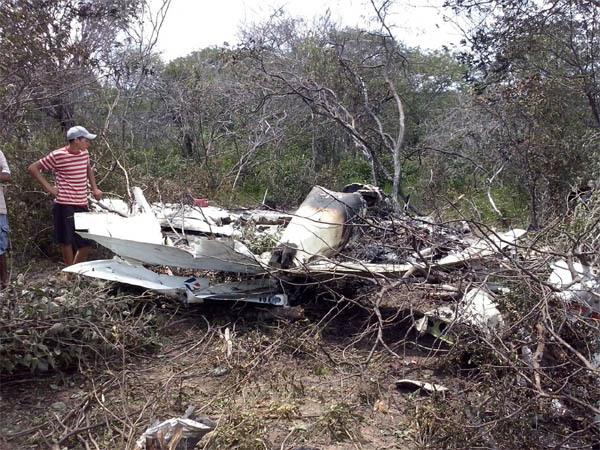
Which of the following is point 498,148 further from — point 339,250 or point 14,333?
point 14,333

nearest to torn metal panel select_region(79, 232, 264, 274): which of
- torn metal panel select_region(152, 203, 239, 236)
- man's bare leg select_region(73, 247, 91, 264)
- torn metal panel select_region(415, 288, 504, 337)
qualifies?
torn metal panel select_region(152, 203, 239, 236)

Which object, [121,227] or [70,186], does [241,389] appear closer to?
[121,227]

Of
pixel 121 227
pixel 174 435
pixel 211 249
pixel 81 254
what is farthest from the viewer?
pixel 81 254

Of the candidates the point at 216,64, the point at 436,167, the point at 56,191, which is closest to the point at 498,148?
the point at 436,167

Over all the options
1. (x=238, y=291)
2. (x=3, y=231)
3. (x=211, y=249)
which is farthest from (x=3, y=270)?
(x=238, y=291)

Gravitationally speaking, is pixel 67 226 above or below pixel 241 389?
above

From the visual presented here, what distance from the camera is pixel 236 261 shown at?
4.32 meters

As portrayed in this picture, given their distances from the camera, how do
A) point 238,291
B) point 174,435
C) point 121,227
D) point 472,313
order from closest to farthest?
point 174,435, point 472,313, point 238,291, point 121,227

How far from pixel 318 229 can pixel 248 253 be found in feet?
2.06

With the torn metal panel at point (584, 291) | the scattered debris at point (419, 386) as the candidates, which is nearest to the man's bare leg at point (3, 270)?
the scattered debris at point (419, 386)

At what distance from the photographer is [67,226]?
5.16 metres

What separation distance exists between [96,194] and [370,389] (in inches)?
123

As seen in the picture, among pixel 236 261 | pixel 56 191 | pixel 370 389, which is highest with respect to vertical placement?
pixel 56 191

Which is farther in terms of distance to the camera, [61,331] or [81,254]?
[81,254]
